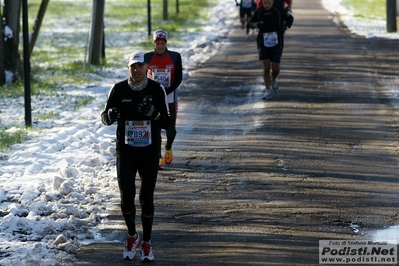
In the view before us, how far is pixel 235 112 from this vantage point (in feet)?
52.5

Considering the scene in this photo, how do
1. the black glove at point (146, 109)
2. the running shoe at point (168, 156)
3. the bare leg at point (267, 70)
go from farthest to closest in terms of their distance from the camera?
the bare leg at point (267, 70), the running shoe at point (168, 156), the black glove at point (146, 109)

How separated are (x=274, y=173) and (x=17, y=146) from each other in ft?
14.1

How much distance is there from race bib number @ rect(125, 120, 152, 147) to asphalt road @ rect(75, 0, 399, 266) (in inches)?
42.5

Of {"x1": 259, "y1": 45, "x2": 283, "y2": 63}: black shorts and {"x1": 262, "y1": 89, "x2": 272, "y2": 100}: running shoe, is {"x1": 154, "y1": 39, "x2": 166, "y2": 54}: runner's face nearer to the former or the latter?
{"x1": 259, "y1": 45, "x2": 283, "y2": 63}: black shorts

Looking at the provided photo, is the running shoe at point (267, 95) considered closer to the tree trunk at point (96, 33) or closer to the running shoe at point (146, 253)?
the tree trunk at point (96, 33)

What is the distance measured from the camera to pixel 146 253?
7930 mm

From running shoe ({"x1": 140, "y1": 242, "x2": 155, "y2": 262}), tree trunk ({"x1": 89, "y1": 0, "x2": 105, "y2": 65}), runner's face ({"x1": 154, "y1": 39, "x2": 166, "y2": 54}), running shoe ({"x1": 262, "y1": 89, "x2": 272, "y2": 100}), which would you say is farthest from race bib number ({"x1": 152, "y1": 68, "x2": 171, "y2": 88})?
tree trunk ({"x1": 89, "y1": 0, "x2": 105, "y2": 65})

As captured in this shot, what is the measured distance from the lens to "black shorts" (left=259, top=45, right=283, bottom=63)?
653 inches

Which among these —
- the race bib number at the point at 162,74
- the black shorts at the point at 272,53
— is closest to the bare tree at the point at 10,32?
the black shorts at the point at 272,53

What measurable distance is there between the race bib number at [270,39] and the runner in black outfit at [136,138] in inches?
344

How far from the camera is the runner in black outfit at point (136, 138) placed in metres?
7.91

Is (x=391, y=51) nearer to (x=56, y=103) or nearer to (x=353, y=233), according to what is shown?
(x=56, y=103)

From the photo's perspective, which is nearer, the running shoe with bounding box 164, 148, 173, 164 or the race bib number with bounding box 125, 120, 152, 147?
the race bib number with bounding box 125, 120, 152, 147

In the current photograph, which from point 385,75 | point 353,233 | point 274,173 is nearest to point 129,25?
point 385,75
